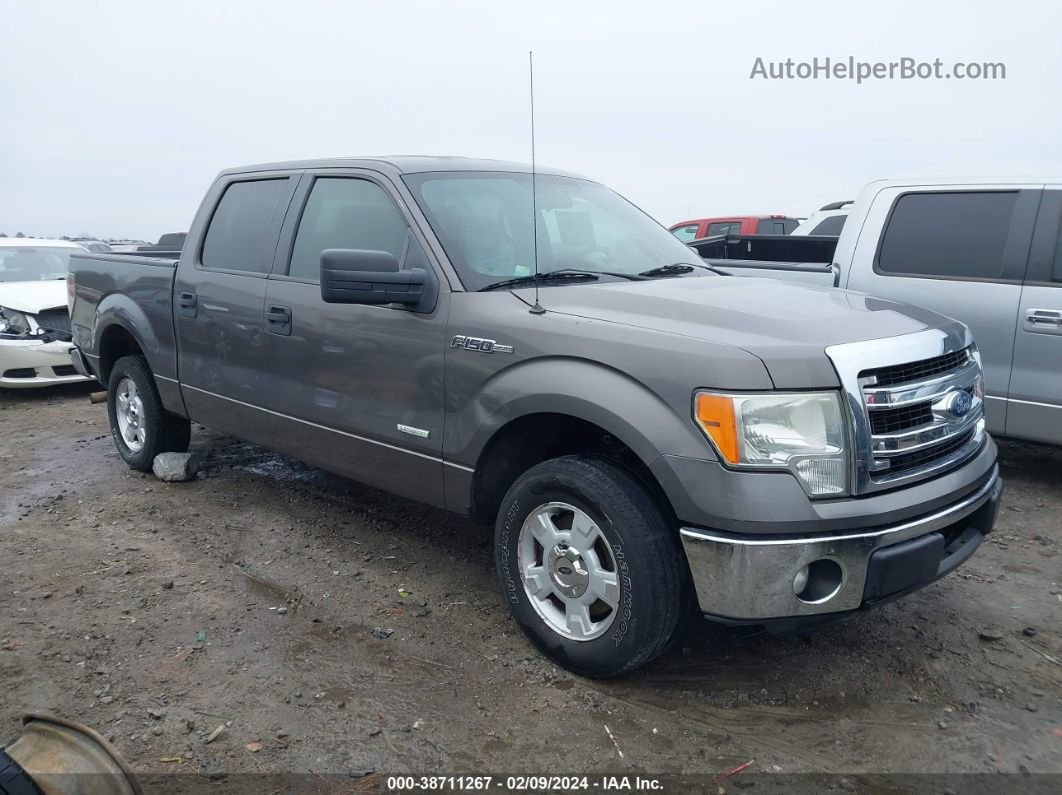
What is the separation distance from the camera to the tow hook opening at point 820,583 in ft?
8.84

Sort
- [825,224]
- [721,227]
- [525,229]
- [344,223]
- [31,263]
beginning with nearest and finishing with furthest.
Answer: [525,229], [344,223], [31,263], [825,224], [721,227]

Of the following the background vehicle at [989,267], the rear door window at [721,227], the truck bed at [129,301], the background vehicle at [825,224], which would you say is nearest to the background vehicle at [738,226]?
the rear door window at [721,227]

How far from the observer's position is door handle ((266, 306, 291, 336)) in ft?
13.6

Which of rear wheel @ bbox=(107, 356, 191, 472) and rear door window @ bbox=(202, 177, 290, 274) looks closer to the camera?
rear door window @ bbox=(202, 177, 290, 274)

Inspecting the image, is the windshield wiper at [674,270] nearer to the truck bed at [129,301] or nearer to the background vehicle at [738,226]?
the truck bed at [129,301]

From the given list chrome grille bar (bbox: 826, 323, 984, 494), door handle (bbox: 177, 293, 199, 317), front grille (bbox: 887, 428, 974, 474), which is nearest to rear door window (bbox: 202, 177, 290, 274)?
door handle (bbox: 177, 293, 199, 317)

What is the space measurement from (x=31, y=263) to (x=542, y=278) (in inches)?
329

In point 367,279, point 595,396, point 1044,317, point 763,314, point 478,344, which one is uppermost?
point 367,279

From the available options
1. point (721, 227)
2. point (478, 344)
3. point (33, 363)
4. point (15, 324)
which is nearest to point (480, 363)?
point (478, 344)

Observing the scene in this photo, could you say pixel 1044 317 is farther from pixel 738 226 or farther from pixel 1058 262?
pixel 738 226

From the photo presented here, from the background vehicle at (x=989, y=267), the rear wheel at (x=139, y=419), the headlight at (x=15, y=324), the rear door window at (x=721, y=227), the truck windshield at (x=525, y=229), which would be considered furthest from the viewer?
the rear door window at (x=721, y=227)

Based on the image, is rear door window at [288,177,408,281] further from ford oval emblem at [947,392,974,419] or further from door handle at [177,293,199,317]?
ford oval emblem at [947,392,974,419]

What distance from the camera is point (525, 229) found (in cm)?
388

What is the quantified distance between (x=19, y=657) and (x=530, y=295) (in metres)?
2.43
